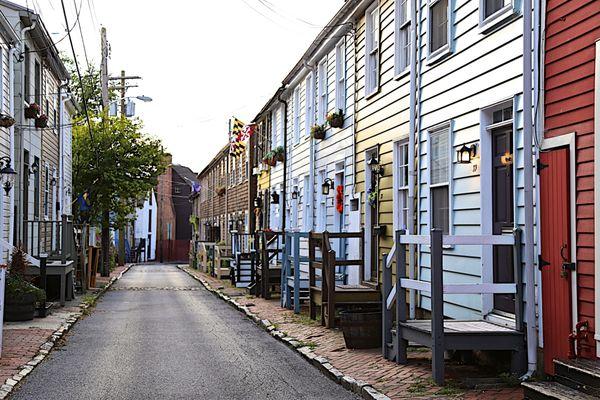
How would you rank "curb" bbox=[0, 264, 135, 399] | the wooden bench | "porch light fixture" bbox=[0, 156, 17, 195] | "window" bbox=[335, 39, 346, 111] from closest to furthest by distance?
"curb" bbox=[0, 264, 135, 399]
the wooden bench
"porch light fixture" bbox=[0, 156, 17, 195]
"window" bbox=[335, 39, 346, 111]

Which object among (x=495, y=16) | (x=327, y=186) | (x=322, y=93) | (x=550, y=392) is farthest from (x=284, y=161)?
(x=550, y=392)

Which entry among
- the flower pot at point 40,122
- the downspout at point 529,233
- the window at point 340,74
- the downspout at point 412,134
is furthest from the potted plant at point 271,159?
the downspout at point 529,233

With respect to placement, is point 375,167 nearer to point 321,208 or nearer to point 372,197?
point 372,197

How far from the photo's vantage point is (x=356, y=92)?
51.1ft

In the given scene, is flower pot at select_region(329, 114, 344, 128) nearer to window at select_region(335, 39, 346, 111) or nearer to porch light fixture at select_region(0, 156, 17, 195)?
window at select_region(335, 39, 346, 111)

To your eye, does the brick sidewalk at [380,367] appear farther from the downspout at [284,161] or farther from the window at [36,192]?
the downspout at [284,161]

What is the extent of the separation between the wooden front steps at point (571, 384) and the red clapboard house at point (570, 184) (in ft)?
1.10

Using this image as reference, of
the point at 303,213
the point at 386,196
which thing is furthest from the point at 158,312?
the point at 386,196

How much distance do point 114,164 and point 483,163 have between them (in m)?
22.4

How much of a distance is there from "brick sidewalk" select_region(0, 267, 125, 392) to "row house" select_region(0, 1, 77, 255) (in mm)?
2868

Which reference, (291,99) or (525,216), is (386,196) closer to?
(525,216)

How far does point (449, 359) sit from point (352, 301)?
3458 mm

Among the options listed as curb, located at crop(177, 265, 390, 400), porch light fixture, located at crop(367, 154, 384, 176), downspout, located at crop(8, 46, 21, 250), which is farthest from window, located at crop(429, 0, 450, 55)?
downspout, located at crop(8, 46, 21, 250)

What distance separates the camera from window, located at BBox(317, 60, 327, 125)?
18.6 metres
